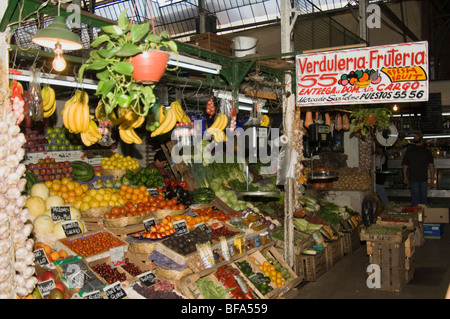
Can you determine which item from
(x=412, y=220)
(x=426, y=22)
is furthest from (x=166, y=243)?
(x=426, y=22)

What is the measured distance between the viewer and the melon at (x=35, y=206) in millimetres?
5184

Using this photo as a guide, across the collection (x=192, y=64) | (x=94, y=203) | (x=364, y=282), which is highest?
(x=192, y=64)

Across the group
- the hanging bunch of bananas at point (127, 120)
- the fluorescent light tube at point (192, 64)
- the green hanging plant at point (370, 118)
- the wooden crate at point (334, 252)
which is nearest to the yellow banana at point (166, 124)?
the hanging bunch of bananas at point (127, 120)

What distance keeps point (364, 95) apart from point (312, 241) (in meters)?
3.04

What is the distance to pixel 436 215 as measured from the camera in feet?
32.7

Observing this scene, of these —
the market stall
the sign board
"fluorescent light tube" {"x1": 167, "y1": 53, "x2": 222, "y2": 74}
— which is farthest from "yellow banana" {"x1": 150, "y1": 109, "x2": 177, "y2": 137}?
the sign board

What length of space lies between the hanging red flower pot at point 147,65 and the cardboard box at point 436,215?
8.97m

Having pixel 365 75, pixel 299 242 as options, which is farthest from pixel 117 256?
pixel 365 75

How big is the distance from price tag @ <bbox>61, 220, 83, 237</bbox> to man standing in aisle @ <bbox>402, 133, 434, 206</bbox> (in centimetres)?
815

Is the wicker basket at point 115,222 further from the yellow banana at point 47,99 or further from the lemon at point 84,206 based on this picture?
the yellow banana at point 47,99

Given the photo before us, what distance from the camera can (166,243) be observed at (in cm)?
520

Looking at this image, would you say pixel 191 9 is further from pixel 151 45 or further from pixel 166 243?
pixel 151 45

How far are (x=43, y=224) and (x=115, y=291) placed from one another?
125 cm

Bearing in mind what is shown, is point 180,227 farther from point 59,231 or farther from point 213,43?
point 213,43
